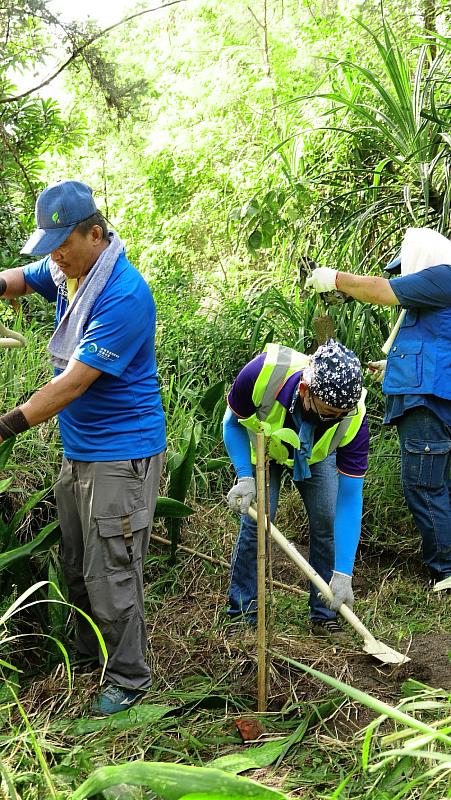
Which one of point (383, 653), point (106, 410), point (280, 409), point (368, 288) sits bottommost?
point (383, 653)

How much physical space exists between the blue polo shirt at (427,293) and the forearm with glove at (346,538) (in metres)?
0.93

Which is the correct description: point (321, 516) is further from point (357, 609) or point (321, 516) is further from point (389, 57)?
point (389, 57)

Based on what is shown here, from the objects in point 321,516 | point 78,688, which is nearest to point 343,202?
point 321,516

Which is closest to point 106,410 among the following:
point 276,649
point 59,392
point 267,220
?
point 59,392

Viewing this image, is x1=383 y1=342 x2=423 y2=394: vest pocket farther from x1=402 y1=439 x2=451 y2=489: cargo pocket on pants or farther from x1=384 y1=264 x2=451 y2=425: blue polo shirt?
x1=402 y1=439 x2=451 y2=489: cargo pocket on pants

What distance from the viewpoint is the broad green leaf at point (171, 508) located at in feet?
10.7

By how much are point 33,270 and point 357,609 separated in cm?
198

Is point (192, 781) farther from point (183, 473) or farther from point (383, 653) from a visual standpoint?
point (183, 473)

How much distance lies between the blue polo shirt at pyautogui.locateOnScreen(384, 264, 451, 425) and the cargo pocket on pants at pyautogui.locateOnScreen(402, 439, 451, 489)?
131mm

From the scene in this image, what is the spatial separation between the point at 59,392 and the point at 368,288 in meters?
1.77

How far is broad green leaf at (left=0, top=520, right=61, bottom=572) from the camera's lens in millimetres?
2838

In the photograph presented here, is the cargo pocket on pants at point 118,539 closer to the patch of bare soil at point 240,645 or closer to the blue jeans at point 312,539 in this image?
the patch of bare soil at point 240,645

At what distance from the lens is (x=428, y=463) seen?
383 cm

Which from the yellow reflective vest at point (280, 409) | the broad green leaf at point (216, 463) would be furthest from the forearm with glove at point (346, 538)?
the broad green leaf at point (216, 463)
